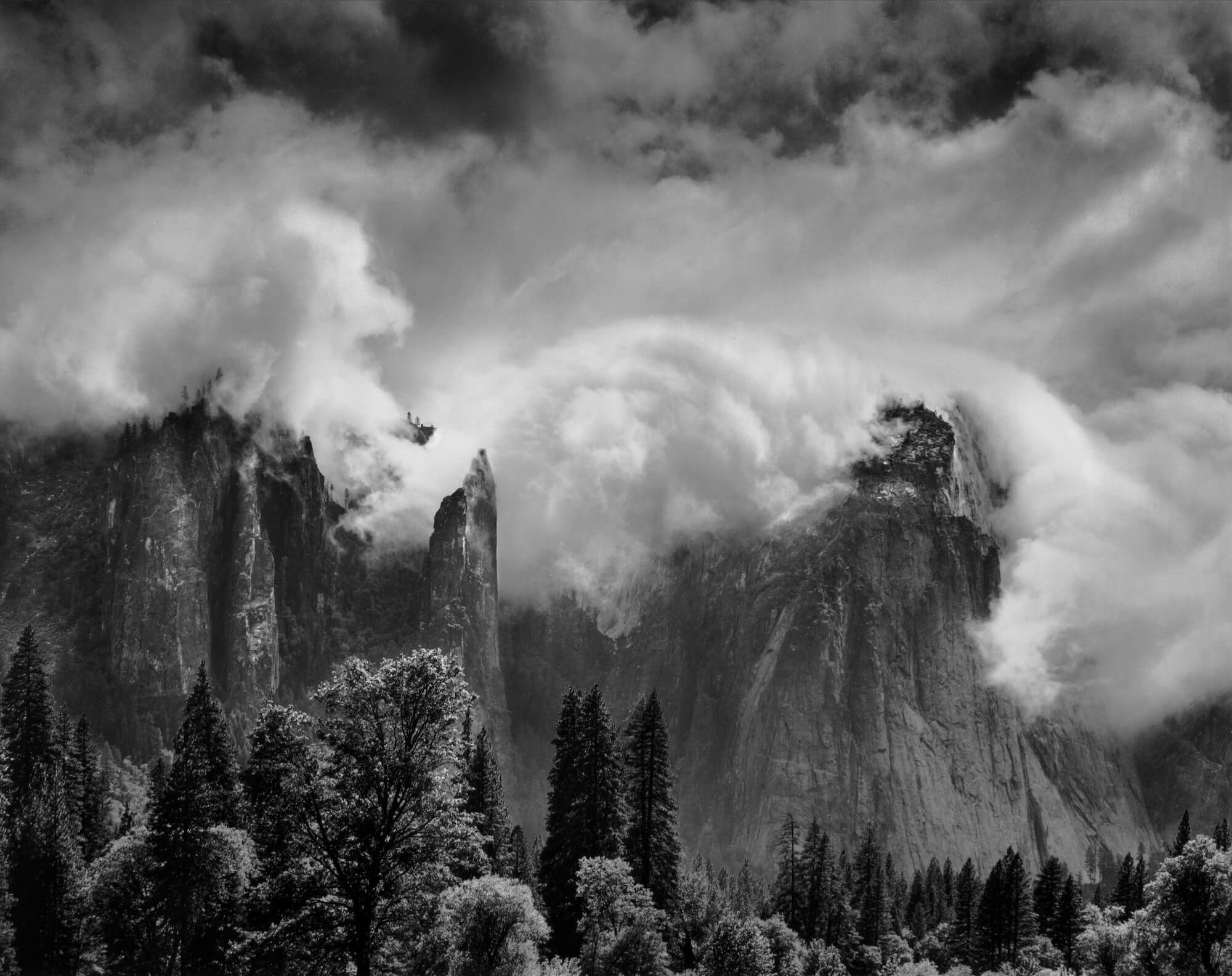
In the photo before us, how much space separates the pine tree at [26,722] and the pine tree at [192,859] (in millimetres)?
26401

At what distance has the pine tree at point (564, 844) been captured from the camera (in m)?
83.1

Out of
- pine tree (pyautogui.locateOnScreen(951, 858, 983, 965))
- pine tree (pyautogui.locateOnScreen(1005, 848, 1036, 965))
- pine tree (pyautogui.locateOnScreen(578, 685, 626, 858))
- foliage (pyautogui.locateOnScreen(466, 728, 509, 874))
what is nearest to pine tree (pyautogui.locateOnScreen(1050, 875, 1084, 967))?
pine tree (pyautogui.locateOnScreen(1005, 848, 1036, 965))

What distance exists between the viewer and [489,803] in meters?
89.9

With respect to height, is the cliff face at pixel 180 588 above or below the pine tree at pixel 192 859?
above

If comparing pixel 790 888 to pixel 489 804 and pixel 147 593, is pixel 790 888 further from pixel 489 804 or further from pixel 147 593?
pixel 147 593

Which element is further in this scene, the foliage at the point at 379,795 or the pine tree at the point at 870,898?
the pine tree at the point at 870,898

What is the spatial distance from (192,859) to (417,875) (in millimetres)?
27485

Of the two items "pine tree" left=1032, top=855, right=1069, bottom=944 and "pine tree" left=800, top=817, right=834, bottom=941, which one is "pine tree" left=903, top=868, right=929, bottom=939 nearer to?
"pine tree" left=1032, top=855, right=1069, bottom=944

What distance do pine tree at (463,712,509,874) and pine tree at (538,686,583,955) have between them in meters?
2.71

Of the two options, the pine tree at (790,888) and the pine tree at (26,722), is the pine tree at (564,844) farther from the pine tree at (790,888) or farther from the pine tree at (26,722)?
the pine tree at (26,722)

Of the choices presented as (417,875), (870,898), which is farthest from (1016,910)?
(417,875)

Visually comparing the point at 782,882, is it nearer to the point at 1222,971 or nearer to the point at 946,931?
the point at 946,931

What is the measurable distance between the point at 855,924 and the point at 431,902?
81.9 metres

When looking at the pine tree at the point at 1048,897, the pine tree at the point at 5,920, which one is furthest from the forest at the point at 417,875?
the pine tree at the point at 1048,897
